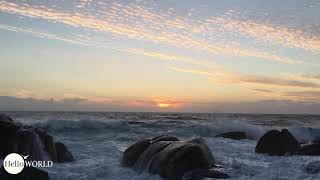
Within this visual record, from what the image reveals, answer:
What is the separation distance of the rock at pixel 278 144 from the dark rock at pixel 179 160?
6.12 m

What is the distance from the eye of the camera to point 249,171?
40.9 feet

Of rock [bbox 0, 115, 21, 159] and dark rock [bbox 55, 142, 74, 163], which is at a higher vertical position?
rock [bbox 0, 115, 21, 159]

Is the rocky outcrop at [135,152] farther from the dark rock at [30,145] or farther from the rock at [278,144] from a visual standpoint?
the rock at [278,144]

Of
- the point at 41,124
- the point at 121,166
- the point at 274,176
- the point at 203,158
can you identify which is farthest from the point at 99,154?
the point at 41,124

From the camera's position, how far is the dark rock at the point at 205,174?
432 inches

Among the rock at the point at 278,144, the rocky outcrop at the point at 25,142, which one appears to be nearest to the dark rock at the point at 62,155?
the rocky outcrop at the point at 25,142

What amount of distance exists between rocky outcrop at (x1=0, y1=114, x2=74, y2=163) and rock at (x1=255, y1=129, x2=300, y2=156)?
8.84 metres

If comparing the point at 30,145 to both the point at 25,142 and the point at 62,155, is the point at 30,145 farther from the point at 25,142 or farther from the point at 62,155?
the point at 62,155

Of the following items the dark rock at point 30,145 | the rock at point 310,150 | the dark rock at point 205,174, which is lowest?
the dark rock at point 205,174

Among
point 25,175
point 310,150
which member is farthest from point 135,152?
point 310,150

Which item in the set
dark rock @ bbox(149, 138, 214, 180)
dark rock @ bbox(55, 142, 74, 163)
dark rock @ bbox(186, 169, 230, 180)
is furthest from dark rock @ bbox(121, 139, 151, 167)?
dark rock @ bbox(186, 169, 230, 180)

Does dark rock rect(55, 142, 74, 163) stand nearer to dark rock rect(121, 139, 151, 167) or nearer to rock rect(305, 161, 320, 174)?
dark rock rect(121, 139, 151, 167)

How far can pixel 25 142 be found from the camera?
44.7 feet

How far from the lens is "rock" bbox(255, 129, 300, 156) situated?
17.6 m
